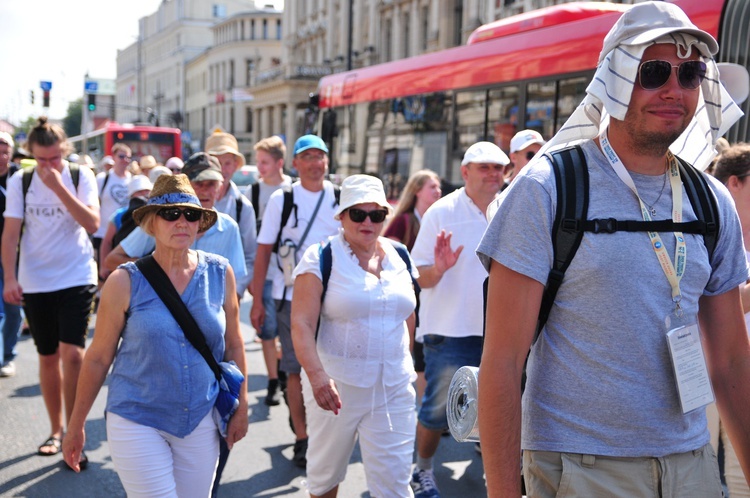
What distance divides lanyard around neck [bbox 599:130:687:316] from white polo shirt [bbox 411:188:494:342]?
262 centimetres

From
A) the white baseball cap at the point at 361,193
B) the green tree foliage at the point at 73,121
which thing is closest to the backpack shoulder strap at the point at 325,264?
the white baseball cap at the point at 361,193

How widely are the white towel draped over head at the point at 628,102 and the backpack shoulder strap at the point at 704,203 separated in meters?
0.15

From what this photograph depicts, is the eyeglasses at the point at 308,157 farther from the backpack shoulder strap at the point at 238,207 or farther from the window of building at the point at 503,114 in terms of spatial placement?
the window of building at the point at 503,114

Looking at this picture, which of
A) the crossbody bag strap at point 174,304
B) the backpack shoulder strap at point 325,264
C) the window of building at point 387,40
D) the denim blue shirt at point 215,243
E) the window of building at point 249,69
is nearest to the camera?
the crossbody bag strap at point 174,304

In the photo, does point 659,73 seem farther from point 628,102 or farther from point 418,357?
point 418,357

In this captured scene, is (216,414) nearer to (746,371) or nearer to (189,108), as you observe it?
(746,371)

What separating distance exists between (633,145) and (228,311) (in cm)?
216

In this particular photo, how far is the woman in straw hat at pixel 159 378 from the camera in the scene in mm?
3473

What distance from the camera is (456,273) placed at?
4988mm

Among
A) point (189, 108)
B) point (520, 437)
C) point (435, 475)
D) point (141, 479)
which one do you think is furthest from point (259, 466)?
point (189, 108)

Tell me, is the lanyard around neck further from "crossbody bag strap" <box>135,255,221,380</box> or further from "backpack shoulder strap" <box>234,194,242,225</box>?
Result: "backpack shoulder strap" <box>234,194,242,225</box>

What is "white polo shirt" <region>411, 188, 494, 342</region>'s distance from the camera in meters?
4.93

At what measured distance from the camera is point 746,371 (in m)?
2.35

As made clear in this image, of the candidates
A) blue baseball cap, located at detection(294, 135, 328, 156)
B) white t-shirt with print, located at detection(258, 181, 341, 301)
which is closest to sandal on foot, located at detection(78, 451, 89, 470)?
white t-shirt with print, located at detection(258, 181, 341, 301)
